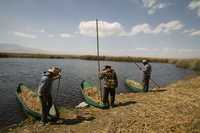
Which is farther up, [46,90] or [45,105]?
[46,90]

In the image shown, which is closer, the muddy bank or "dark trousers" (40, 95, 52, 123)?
the muddy bank

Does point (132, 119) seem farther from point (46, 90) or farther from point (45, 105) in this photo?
point (46, 90)

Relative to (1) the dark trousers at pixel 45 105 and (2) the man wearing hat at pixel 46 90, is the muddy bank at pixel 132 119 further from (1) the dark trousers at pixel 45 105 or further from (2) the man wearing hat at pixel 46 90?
(2) the man wearing hat at pixel 46 90

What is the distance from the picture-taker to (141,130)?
9.41 meters

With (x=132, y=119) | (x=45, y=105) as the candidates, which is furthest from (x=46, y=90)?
(x=132, y=119)

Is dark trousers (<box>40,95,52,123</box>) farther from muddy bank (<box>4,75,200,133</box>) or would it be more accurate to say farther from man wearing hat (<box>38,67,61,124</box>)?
muddy bank (<box>4,75,200,133</box>)

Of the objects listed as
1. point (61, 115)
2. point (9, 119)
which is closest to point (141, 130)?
point (61, 115)

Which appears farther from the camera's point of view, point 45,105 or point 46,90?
point 45,105

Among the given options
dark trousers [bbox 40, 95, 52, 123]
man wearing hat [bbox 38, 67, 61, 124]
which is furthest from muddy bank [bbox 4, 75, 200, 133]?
man wearing hat [bbox 38, 67, 61, 124]

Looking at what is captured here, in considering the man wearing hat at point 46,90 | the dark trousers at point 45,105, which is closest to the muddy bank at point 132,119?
the dark trousers at point 45,105

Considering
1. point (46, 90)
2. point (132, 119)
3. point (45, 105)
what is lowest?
point (132, 119)

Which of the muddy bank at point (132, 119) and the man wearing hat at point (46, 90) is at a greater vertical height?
the man wearing hat at point (46, 90)

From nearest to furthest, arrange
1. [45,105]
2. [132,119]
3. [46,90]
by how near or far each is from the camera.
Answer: [46,90] → [45,105] → [132,119]

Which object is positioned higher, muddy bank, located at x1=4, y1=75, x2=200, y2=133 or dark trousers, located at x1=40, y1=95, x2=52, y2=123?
dark trousers, located at x1=40, y1=95, x2=52, y2=123
